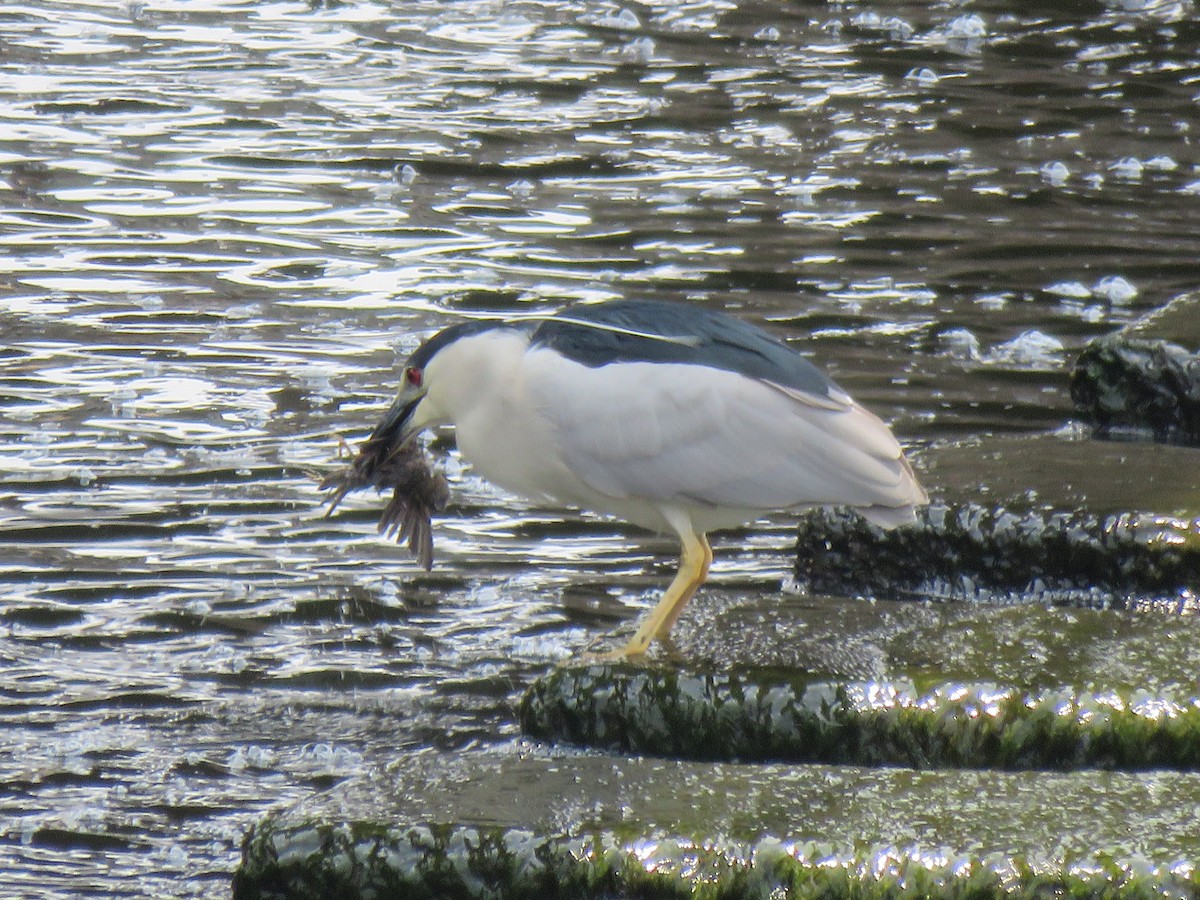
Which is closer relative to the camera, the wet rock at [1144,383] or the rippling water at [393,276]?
the rippling water at [393,276]

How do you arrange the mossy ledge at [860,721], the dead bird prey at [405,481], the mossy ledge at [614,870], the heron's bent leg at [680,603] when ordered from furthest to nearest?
the dead bird prey at [405,481], the heron's bent leg at [680,603], the mossy ledge at [860,721], the mossy ledge at [614,870]

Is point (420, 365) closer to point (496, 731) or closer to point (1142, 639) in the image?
point (496, 731)

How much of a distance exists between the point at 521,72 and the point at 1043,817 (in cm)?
738

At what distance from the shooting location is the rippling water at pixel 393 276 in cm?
388

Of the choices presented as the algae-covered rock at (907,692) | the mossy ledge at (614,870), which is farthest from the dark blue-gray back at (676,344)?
the mossy ledge at (614,870)

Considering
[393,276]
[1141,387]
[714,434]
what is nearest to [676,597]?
[714,434]

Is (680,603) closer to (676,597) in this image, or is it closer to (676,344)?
(676,597)

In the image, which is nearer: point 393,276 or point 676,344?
point 676,344

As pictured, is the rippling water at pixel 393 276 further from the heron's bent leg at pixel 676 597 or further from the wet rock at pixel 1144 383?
the heron's bent leg at pixel 676 597

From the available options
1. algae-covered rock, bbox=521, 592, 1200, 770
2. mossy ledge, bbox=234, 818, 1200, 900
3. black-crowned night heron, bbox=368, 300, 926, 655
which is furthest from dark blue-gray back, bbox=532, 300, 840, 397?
mossy ledge, bbox=234, 818, 1200, 900

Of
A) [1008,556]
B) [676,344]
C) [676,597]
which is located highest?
[676,344]

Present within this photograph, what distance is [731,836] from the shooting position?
2816mm

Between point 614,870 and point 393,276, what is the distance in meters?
4.15

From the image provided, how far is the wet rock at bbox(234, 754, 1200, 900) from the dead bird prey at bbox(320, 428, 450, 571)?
42.1 inches
